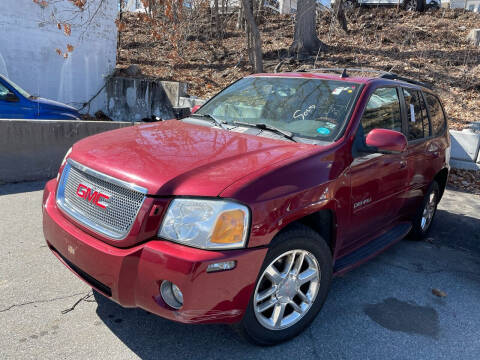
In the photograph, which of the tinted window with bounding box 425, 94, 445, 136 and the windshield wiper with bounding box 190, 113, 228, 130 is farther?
the tinted window with bounding box 425, 94, 445, 136

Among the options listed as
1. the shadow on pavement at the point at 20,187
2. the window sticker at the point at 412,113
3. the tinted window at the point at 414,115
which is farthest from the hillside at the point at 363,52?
the shadow on pavement at the point at 20,187

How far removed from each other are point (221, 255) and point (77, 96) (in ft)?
43.0

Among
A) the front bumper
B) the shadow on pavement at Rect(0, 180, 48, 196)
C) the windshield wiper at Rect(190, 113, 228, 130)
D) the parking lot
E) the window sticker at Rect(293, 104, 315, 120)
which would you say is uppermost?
the window sticker at Rect(293, 104, 315, 120)

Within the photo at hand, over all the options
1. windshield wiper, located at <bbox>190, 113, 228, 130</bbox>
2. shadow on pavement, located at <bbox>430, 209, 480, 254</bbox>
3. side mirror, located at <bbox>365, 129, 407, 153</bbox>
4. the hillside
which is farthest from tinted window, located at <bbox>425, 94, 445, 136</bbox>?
the hillside

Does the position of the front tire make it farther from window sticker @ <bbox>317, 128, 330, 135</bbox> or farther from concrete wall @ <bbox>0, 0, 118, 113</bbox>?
concrete wall @ <bbox>0, 0, 118, 113</bbox>

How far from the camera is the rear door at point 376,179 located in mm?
3196

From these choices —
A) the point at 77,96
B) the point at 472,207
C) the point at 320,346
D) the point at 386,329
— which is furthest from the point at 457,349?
the point at 77,96

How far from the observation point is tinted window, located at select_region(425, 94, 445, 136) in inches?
182

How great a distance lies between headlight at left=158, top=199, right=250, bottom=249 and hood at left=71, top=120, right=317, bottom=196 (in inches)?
3.1

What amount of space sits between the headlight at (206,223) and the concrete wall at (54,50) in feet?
36.0

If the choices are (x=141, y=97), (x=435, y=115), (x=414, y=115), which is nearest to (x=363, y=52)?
(x=141, y=97)

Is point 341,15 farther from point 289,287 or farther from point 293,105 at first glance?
point 289,287

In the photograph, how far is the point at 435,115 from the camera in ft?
15.5

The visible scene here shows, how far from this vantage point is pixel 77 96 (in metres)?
13.7
